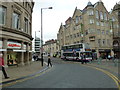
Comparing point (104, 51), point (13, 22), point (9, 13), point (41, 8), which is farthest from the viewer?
point (104, 51)

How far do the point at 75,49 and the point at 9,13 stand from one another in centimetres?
1667

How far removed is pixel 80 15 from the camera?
41.9 m

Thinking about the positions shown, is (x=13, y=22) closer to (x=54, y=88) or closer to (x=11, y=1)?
(x=11, y=1)

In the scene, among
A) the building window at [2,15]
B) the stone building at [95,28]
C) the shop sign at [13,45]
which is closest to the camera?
the building window at [2,15]

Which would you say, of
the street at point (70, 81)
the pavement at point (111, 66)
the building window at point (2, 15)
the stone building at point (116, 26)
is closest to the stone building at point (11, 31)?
the building window at point (2, 15)

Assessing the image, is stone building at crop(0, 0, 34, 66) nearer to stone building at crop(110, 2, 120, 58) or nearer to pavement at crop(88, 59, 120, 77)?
pavement at crop(88, 59, 120, 77)

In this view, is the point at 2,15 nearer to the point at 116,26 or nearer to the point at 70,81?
the point at 70,81

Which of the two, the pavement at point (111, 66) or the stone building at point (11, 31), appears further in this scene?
the stone building at point (11, 31)

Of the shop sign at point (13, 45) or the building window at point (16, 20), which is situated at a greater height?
the building window at point (16, 20)

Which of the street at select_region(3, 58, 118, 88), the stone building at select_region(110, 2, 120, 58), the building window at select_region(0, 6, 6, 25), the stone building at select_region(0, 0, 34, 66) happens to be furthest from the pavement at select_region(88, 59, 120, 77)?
the stone building at select_region(110, 2, 120, 58)

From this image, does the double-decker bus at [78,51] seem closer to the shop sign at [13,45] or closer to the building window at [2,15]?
the shop sign at [13,45]

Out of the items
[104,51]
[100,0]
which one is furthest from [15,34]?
[100,0]

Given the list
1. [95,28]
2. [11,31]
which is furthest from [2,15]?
[95,28]

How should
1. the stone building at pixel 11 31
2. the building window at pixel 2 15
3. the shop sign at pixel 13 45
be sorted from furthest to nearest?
the shop sign at pixel 13 45 < the building window at pixel 2 15 < the stone building at pixel 11 31
